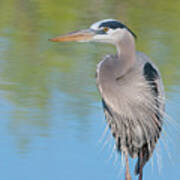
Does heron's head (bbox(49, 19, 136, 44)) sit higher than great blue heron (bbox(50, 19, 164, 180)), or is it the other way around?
heron's head (bbox(49, 19, 136, 44))

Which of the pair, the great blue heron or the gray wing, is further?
the gray wing

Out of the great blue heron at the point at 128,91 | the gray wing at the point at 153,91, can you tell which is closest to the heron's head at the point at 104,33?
the great blue heron at the point at 128,91

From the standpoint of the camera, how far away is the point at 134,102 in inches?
165

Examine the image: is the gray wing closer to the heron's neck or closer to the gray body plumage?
the gray body plumage

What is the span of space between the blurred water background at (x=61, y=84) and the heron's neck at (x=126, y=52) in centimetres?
59

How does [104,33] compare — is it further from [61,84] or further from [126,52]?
[61,84]

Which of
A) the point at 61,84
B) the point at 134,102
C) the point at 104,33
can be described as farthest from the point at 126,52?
the point at 61,84

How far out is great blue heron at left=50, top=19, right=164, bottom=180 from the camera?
157 inches

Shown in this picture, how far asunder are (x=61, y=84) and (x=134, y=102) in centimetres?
158

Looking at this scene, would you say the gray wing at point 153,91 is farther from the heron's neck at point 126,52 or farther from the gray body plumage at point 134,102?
the heron's neck at point 126,52

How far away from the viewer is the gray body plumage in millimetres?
3975

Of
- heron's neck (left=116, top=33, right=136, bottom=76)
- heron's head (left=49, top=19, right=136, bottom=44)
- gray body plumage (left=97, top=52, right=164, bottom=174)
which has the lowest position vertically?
gray body plumage (left=97, top=52, right=164, bottom=174)

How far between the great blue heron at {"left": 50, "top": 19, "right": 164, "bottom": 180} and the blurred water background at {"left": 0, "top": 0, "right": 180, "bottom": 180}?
150 millimetres

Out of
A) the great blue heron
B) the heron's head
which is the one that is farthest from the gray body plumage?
the heron's head
